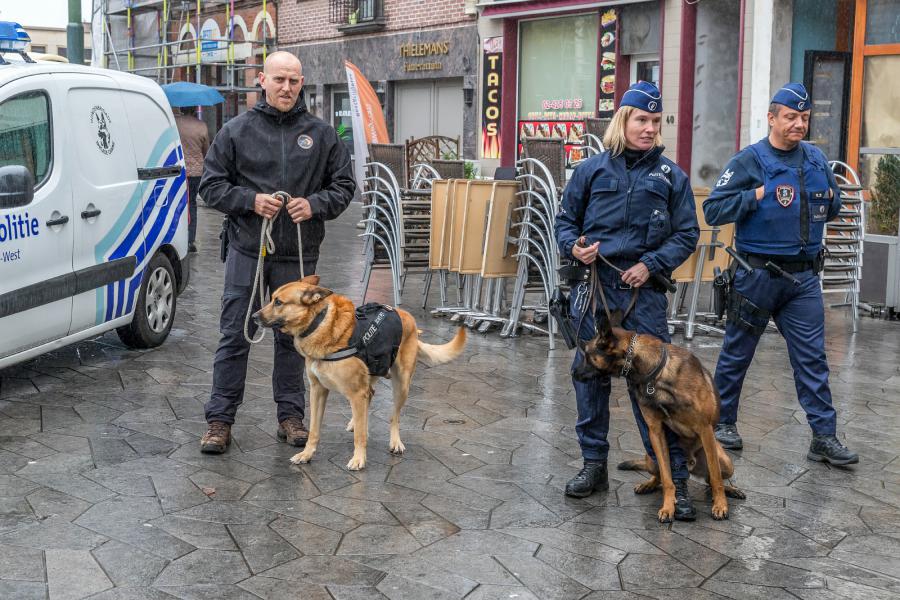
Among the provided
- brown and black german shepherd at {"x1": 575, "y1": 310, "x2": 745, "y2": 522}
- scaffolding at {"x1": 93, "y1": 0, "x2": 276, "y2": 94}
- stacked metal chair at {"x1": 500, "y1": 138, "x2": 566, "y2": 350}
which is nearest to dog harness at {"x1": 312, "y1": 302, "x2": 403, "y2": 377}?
brown and black german shepherd at {"x1": 575, "y1": 310, "x2": 745, "y2": 522}

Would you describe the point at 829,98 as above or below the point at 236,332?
above

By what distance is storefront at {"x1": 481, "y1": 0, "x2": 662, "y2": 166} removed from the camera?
17.9m

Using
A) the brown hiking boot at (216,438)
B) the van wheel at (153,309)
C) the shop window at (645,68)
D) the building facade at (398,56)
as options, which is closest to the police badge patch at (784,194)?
the brown hiking boot at (216,438)

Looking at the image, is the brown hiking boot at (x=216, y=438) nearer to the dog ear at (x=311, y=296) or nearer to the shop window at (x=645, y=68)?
the dog ear at (x=311, y=296)

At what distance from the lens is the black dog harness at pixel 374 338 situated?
550 centimetres

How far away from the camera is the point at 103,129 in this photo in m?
7.74

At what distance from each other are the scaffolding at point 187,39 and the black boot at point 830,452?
21187 mm

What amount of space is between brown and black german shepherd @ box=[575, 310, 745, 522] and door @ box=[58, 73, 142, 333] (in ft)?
12.2

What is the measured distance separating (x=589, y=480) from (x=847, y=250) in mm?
6479

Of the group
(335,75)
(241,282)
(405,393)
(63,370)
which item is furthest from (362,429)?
(335,75)

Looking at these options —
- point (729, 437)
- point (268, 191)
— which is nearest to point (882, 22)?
point (729, 437)

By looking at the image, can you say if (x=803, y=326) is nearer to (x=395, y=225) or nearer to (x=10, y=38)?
(x=395, y=225)

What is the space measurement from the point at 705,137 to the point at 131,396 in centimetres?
1174

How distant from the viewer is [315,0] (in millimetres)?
25328
